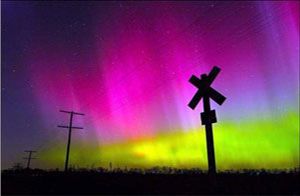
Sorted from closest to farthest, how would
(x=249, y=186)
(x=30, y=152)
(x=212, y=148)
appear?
(x=212, y=148) < (x=249, y=186) < (x=30, y=152)

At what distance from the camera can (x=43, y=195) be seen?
44.8 ft

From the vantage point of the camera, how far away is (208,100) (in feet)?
30.8

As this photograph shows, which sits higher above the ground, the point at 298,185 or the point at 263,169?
the point at 263,169

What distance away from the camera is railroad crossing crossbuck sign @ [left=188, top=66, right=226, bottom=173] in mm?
8837

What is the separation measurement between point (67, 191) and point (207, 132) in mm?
7620

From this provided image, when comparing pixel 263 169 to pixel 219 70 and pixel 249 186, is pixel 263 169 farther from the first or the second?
pixel 219 70

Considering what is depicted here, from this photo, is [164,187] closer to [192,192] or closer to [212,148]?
[192,192]

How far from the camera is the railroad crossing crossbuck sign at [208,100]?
8.84m

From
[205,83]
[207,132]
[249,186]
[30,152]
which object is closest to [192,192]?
[249,186]

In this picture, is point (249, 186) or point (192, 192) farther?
point (249, 186)

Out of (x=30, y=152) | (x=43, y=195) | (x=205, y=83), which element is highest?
(x=30, y=152)

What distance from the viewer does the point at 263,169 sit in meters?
19.2

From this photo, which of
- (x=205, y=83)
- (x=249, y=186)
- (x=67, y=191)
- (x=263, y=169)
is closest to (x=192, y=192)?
(x=249, y=186)

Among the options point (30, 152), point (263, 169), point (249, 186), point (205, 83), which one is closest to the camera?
point (205, 83)
